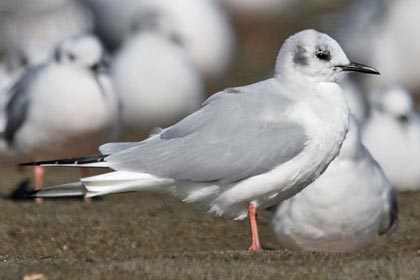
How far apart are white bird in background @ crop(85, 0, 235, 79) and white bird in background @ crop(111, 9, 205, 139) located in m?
1.84

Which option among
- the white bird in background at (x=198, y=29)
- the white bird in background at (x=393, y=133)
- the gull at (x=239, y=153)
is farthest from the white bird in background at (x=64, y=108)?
the white bird in background at (x=198, y=29)

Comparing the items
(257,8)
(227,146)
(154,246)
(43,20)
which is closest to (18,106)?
(154,246)

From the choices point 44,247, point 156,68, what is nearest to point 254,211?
point 44,247

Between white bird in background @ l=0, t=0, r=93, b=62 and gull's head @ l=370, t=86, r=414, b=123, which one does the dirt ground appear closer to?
gull's head @ l=370, t=86, r=414, b=123

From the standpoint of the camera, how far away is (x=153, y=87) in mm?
11672

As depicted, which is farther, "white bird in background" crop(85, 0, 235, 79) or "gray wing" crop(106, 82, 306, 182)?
"white bird in background" crop(85, 0, 235, 79)

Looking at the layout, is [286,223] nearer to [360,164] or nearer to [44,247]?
[360,164]

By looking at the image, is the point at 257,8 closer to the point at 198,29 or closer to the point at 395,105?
the point at 198,29

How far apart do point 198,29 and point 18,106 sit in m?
4.93

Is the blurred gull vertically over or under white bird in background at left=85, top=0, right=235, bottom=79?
under

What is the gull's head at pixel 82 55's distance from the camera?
9.54 meters

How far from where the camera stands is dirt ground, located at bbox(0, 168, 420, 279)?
5.36 m

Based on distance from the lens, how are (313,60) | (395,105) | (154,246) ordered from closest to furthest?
(313,60)
(154,246)
(395,105)

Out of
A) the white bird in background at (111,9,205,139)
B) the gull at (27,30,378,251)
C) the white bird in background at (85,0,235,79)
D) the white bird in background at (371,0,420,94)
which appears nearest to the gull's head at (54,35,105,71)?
the white bird in background at (111,9,205,139)
